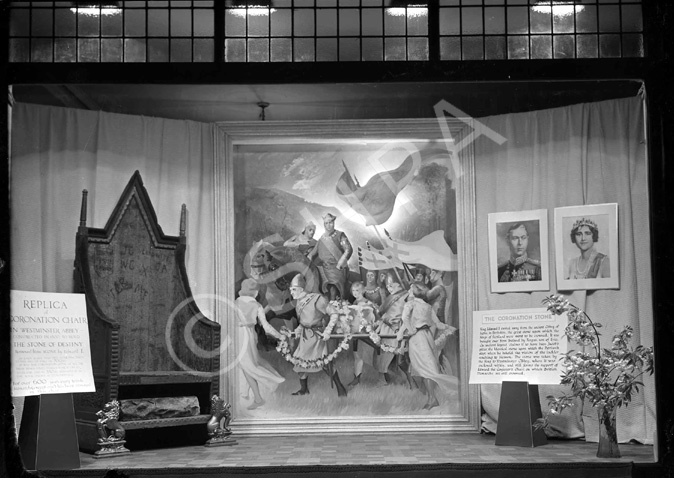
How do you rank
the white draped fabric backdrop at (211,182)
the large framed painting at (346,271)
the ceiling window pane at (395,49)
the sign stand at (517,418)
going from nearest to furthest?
the ceiling window pane at (395,49) < the sign stand at (517,418) < the white draped fabric backdrop at (211,182) < the large framed painting at (346,271)

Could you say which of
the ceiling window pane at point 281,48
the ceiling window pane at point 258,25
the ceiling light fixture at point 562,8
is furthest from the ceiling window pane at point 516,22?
the ceiling window pane at point 258,25

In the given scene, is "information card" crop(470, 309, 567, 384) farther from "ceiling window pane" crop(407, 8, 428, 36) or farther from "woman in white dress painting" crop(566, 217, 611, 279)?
"ceiling window pane" crop(407, 8, 428, 36)

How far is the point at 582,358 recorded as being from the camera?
24.4ft

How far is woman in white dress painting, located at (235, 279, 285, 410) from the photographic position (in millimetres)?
9148

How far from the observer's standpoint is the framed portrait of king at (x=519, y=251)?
8.93 metres

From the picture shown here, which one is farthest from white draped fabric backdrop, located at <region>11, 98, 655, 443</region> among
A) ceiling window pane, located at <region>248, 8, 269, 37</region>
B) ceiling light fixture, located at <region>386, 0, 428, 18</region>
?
ceiling light fixture, located at <region>386, 0, 428, 18</region>

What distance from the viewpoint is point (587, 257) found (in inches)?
344

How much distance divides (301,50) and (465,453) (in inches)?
133

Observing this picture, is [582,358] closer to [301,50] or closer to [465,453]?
[465,453]

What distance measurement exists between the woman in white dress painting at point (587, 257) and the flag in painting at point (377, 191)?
166cm

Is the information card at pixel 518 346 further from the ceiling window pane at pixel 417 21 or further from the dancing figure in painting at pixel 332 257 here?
the ceiling window pane at pixel 417 21

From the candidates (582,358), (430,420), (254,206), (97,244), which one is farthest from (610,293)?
(97,244)

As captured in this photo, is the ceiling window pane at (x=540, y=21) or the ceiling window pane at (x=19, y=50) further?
the ceiling window pane at (x=540, y=21)

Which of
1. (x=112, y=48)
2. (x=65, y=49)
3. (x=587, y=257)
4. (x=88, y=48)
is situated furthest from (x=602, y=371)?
(x=65, y=49)
